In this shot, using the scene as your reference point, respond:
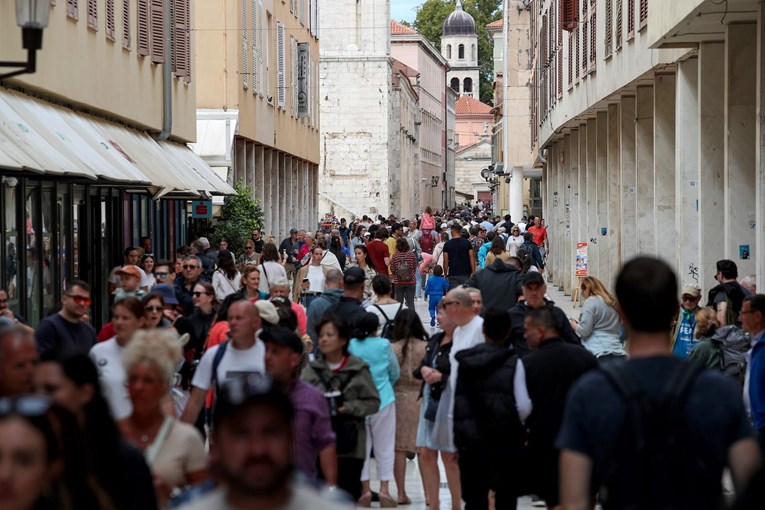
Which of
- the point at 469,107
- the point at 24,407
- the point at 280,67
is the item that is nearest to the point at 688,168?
the point at 24,407

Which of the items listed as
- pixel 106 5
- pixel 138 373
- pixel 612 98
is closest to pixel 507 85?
pixel 612 98

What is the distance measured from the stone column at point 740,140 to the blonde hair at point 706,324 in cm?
470

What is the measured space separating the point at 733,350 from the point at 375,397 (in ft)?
12.3

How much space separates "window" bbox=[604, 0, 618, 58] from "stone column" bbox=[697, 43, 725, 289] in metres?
7.32

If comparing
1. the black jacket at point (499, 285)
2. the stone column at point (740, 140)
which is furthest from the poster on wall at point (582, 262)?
the black jacket at point (499, 285)

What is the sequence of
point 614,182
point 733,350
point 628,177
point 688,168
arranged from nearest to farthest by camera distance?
point 733,350 < point 688,168 < point 628,177 < point 614,182

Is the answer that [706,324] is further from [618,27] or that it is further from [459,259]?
[618,27]

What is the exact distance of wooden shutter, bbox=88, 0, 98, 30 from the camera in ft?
73.0

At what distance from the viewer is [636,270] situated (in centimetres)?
525

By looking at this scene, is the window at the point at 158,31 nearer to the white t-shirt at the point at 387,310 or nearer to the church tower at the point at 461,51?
the white t-shirt at the point at 387,310

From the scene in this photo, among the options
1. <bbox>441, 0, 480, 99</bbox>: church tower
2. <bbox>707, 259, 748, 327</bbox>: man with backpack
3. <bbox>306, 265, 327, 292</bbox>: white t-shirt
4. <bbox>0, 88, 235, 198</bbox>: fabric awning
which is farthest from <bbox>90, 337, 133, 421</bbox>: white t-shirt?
<bbox>441, 0, 480, 99</bbox>: church tower

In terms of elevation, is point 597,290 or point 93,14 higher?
point 93,14

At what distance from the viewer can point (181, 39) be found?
3072 centimetres

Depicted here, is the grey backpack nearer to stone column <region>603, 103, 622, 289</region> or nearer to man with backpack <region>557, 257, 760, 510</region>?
man with backpack <region>557, 257, 760, 510</region>
